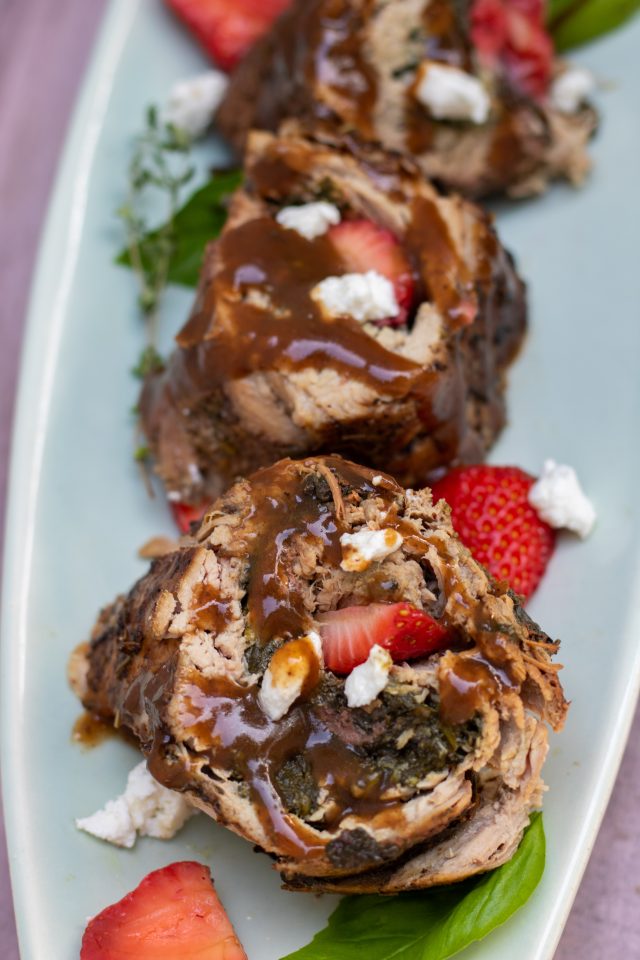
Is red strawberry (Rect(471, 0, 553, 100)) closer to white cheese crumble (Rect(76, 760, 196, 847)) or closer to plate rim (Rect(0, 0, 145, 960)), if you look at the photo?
plate rim (Rect(0, 0, 145, 960))

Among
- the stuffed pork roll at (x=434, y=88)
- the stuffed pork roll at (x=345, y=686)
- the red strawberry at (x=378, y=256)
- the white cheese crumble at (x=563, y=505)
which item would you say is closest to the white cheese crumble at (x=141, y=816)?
the stuffed pork roll at (x=345, y=686)

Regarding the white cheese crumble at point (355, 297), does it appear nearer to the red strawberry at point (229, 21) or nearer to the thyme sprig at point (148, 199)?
the thyme sprig at point (148, 199)

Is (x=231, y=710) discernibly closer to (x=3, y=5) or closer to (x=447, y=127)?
(x=447, y=127)

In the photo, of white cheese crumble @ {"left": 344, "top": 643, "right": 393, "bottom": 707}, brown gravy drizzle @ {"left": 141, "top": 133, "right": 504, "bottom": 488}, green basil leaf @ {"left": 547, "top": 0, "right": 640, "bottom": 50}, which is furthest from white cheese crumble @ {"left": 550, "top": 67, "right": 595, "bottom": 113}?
white cheese crumble @ {"left": 344, "top": 643, "right": 393, "bottom": 707}

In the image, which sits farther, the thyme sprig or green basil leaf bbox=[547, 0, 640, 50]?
green basil leaf bbox=[547, 0, 640, 50]

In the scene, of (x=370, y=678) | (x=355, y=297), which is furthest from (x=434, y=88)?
(x=370, y=678)

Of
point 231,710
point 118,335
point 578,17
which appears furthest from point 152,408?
point 578,17
